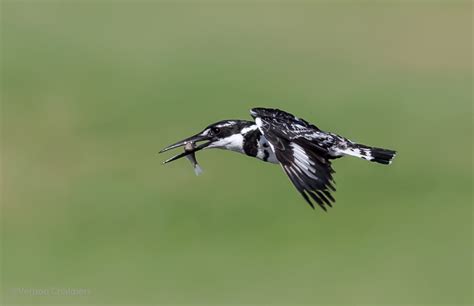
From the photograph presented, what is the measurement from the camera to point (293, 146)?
8070mm

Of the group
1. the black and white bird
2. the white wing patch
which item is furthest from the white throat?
the white wing patch

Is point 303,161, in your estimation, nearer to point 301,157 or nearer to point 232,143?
point 301,157

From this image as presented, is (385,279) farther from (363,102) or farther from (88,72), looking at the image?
(88,72)

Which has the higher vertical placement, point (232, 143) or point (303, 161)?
point (232, 143)

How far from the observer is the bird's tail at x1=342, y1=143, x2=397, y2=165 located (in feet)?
28.5

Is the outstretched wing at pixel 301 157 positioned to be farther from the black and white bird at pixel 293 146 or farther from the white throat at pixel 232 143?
the white throat at pixel 232 143

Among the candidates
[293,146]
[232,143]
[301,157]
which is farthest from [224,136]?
[301,157]

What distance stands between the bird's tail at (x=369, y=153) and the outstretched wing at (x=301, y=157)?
317 millimetres

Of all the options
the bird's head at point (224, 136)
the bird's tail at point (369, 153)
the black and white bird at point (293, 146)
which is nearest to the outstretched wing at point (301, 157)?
the black and white bird at point (293, 146)

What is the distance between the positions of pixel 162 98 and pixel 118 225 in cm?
287

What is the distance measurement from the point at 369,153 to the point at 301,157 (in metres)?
1.01

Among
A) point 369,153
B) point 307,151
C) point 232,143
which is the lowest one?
point 307,151

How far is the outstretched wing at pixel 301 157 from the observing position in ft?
25.0

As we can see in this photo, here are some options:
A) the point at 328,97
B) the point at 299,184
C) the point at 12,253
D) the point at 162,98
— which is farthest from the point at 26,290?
the point at 299,184
